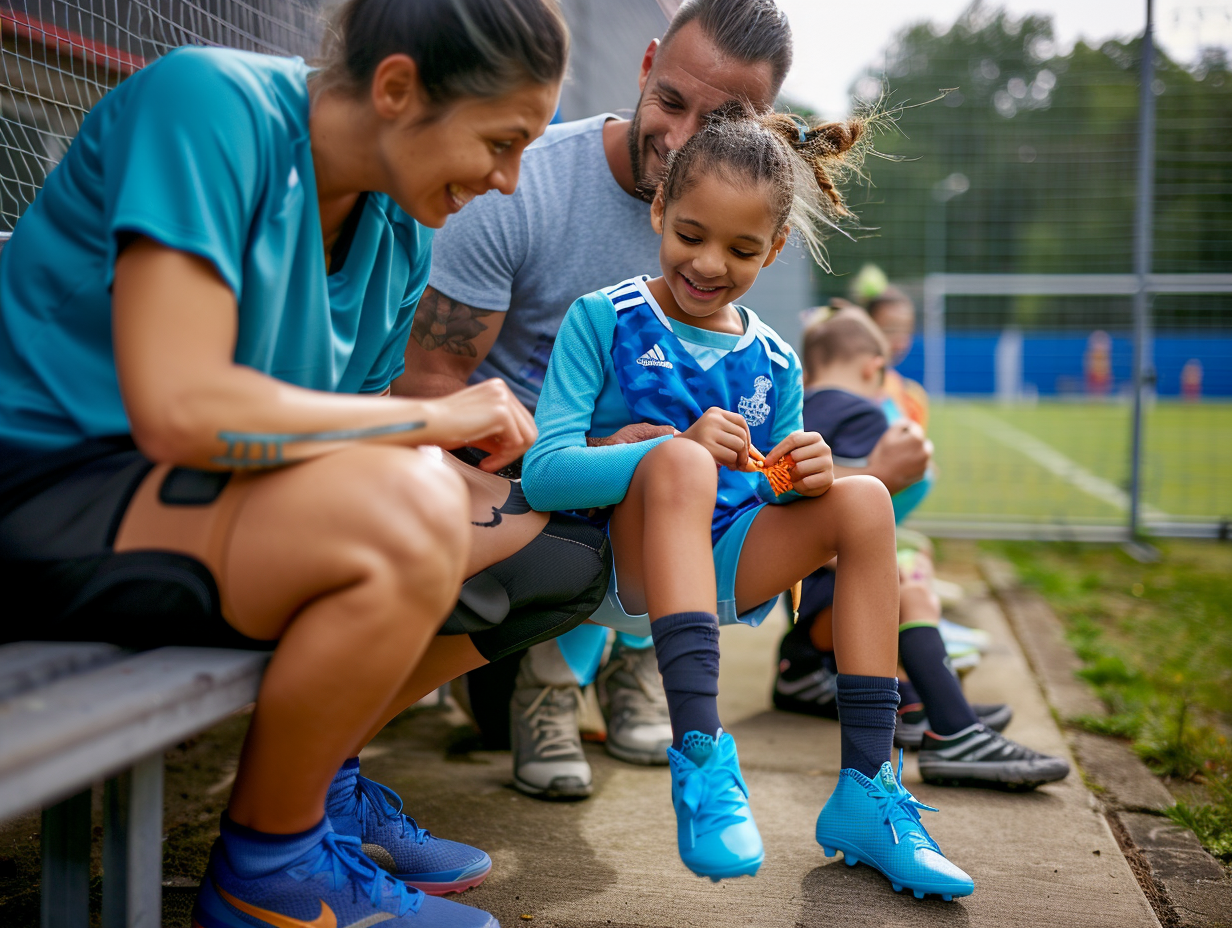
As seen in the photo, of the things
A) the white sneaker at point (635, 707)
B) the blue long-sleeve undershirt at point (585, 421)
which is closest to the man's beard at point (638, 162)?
the blue long-sleeve undershirt at point (585, 421)

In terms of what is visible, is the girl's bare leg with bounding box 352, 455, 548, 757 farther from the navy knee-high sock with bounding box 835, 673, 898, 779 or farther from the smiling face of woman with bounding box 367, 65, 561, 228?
the navy knee-high sock with bounding box 835, 673, 898, 779

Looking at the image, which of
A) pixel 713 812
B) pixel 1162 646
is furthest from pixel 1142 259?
pixel 713 812

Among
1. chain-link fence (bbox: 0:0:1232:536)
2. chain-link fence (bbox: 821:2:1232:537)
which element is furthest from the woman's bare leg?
chain-link fence (bbox: 821:2:1232:537)

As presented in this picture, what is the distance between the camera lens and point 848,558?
164 centimetres

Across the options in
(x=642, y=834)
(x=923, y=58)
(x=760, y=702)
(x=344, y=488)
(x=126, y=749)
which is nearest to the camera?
(x=126, y=749)

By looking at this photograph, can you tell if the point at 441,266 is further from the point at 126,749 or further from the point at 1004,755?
the point at 1004,755

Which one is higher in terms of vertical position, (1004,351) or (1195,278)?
(1195,278)

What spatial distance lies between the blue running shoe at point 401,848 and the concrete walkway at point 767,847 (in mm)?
54

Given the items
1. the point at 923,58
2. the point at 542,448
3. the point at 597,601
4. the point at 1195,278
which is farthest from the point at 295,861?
the point at 923,58

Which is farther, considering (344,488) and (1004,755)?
(1004,755)

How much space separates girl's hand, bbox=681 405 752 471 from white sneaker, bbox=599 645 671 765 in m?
0.83

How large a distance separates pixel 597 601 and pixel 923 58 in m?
5.64

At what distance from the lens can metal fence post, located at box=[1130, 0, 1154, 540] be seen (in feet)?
16.9

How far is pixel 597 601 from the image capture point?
64.9 inches
